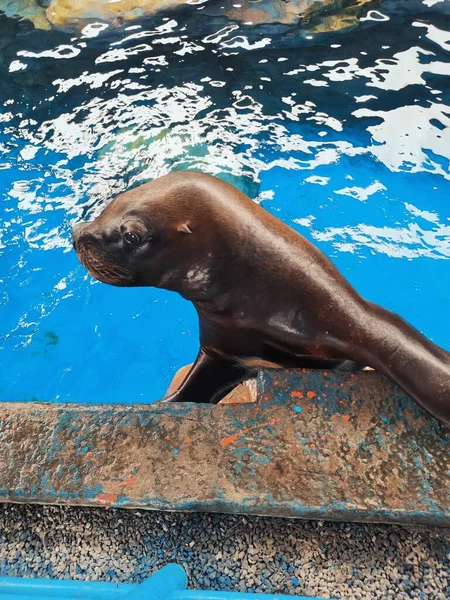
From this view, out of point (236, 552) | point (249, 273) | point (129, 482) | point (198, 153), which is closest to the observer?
point (236, 552)

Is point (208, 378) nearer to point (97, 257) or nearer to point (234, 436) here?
point (234, 436)

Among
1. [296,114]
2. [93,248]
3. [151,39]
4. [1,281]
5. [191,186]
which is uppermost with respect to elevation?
[191,186]

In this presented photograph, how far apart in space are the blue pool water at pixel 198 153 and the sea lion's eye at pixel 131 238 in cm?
371

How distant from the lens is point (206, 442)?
2.56 meters

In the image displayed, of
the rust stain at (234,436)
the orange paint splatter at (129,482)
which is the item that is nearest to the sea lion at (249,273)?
the rust stain at (234,436)

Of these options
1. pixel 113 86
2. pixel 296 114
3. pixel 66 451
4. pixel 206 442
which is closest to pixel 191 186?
pixel 206 442

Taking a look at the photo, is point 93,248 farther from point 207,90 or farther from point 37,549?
point 207,90

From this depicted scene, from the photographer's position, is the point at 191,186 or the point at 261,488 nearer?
the point at 261,488

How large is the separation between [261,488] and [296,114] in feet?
20.6

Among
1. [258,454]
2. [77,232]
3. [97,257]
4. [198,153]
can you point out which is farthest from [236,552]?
[198,153]

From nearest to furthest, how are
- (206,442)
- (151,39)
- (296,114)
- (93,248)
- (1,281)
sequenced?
(206,442) < (93,248) < (1,281) < (296,114) < (151,39)

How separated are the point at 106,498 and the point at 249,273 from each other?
1.13 m

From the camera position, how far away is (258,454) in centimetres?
251

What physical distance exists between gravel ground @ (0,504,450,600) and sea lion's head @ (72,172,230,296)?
105 centimetres
